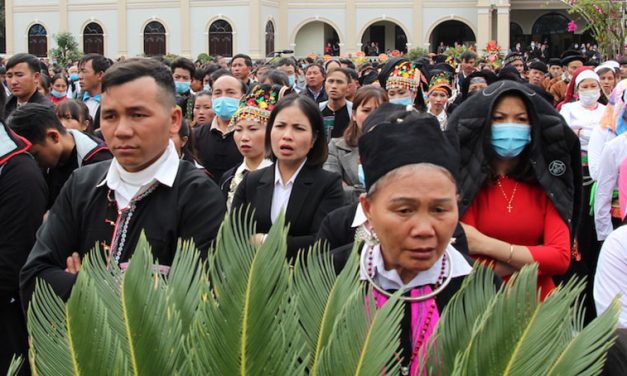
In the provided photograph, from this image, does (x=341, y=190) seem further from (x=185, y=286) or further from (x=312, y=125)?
(x=185, y=286)

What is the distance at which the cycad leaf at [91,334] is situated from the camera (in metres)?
1.27

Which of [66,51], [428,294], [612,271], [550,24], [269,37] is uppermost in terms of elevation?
[550,24]

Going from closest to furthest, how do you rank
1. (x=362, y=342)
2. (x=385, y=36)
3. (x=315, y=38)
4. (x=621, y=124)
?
1. (x=362, y=342)
2. (x=621, y=124)
3. (x=315, y=38)
4. (x=385, y=36)

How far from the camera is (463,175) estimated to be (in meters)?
3.86

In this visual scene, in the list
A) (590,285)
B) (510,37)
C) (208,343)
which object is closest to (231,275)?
(208,343)

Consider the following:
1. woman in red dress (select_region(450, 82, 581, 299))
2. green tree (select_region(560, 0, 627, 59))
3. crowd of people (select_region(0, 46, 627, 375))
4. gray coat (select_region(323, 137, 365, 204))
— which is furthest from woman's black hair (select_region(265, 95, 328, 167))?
green tree (select_region(560, 0, 627, 59))

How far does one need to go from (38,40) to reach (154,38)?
26.1 ft

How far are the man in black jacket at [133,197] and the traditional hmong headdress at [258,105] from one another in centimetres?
288

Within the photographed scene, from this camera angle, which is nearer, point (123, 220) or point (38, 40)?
point (123, 220)

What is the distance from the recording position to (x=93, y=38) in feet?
176

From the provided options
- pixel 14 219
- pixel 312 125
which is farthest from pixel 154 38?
pixel 14 219

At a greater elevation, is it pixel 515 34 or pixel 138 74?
pixel 515 34

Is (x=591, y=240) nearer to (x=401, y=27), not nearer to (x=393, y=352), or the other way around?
(x=393, y=352)

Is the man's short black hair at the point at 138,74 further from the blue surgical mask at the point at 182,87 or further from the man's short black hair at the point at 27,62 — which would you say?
the blue surgical mask at the point at 182,87
